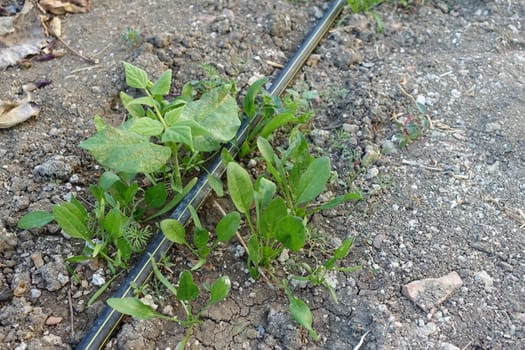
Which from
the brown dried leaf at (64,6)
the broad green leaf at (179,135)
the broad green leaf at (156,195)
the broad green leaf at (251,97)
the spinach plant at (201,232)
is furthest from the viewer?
the brown dried leaf at (64,6)

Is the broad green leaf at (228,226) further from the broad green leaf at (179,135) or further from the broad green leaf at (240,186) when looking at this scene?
the broad green leaf at (179,135)

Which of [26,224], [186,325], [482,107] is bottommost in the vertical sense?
[186,325]

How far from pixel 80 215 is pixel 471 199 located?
139 centimetres

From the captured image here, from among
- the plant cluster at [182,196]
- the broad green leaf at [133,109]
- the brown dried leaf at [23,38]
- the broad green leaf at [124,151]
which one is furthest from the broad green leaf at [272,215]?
the brown dried leaf at [23,38]

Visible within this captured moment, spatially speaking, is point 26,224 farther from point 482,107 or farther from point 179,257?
point 482,107

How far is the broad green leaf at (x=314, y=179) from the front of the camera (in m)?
1.82

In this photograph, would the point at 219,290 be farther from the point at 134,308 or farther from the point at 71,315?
the point at 71,315

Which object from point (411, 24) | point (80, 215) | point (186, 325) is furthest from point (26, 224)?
point (411, 24)

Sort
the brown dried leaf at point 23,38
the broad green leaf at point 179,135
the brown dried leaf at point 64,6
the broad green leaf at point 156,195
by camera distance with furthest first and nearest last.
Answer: the brown dried leaf at point 64,6 → the brown dried leaf at point 23,38 → the broad green leaf at point 156,195 → the broad green leaf at point 179,135

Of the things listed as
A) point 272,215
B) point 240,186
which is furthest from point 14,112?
point 272,215

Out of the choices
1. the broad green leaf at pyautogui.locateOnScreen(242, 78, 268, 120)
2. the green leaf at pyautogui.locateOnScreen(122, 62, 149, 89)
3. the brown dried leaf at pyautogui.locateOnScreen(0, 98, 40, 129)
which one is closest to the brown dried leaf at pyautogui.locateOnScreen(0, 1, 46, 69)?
the brown dried leaf at pyautogui.locateOnScreen(0, 98, 40, 129)

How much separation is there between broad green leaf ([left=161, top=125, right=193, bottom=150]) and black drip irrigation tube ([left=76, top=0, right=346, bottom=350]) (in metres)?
0.40

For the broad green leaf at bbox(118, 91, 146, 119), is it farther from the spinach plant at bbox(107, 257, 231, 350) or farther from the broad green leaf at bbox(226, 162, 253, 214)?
the spinach plant at bbox(107, 257, 231, 350)

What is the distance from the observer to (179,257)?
6.29 ft
